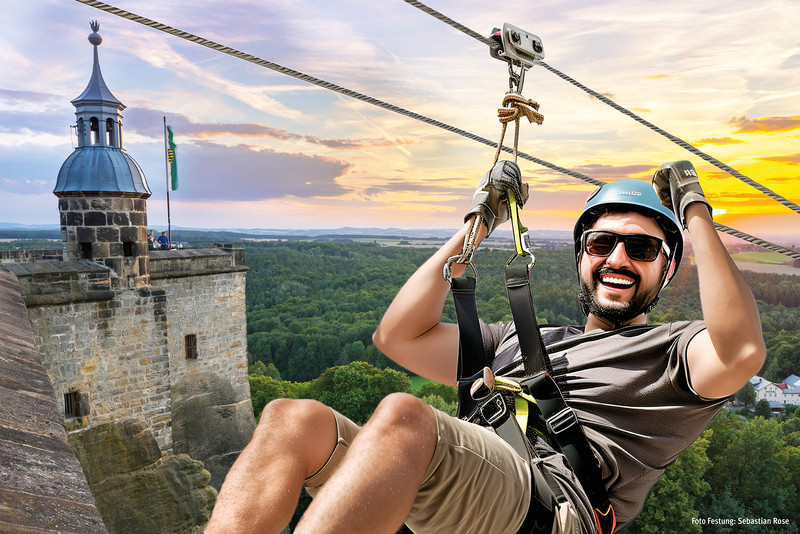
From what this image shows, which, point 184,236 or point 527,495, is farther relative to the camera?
point 184,236

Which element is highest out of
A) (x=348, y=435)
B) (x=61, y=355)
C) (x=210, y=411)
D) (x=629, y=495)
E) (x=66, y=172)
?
(x=66, y=172)

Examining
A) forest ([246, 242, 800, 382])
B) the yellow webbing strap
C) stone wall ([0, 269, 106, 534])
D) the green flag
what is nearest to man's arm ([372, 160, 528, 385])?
the yellow webbing strap

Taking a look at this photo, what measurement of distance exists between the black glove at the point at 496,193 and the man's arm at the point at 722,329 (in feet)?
2.00

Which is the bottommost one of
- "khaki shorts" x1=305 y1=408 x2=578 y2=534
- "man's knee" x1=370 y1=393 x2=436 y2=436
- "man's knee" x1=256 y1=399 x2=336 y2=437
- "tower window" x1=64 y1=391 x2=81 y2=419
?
"tower window" x1=64 y1=391 x2=81 y2=419

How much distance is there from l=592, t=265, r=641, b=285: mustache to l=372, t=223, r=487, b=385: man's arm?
1.28 ft

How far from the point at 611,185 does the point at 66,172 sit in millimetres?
9174

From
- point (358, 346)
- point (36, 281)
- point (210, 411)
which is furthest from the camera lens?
point (358, 346)

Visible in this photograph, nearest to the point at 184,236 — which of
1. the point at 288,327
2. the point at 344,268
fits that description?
the point at 344,268

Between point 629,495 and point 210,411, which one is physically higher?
point 629,495

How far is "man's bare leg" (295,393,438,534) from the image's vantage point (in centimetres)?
135

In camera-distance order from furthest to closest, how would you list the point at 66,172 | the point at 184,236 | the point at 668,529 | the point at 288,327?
the point at 184,236, the point at 288,327, the point at 668,529, the point at 66,172

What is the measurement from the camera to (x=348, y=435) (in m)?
1.83

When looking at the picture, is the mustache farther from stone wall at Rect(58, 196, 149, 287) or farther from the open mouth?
stone wall at Rect(58, 196, 149, 287)

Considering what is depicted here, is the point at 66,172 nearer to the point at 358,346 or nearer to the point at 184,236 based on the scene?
the point at 358,346
